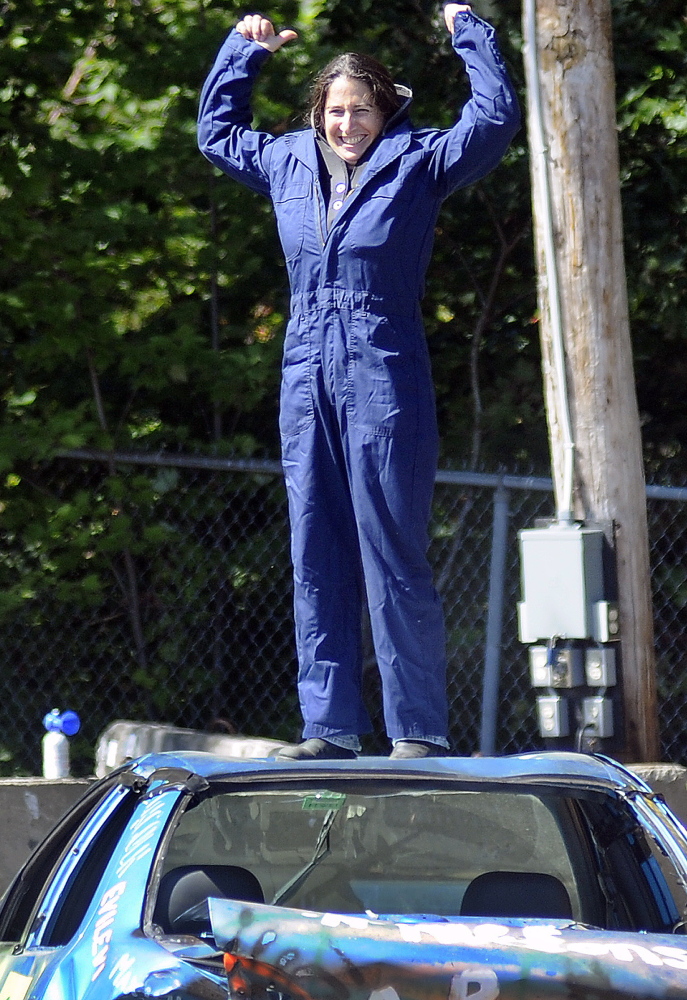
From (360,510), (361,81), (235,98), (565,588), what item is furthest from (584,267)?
(360,510)

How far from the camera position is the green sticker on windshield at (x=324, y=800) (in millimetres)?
3141

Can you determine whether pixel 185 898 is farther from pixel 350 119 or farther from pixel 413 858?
pixel 413 858

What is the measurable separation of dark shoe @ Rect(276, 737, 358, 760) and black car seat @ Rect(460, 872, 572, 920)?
4.77 feet

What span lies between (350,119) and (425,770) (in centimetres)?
259

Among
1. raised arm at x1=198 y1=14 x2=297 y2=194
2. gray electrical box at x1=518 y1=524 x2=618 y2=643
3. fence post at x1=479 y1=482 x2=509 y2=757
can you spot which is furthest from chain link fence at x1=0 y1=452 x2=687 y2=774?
raised arm at x1=198 y1=14 x2=297 y2=194

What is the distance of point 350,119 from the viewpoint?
455 centimetres

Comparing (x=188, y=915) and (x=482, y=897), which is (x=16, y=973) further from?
(x=482, y=897)

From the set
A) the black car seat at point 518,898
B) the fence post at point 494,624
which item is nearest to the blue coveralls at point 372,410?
the black car seat at point 518,898

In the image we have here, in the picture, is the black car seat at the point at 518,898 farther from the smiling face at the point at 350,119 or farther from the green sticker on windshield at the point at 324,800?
the smiling face at the point at 350,119

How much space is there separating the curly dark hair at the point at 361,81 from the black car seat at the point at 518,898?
8.84 feet

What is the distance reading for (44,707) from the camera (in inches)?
292

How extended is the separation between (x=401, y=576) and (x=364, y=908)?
3.44 feet

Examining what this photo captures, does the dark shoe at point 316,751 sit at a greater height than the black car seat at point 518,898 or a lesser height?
greater

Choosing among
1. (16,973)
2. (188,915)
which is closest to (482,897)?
(188,915)
